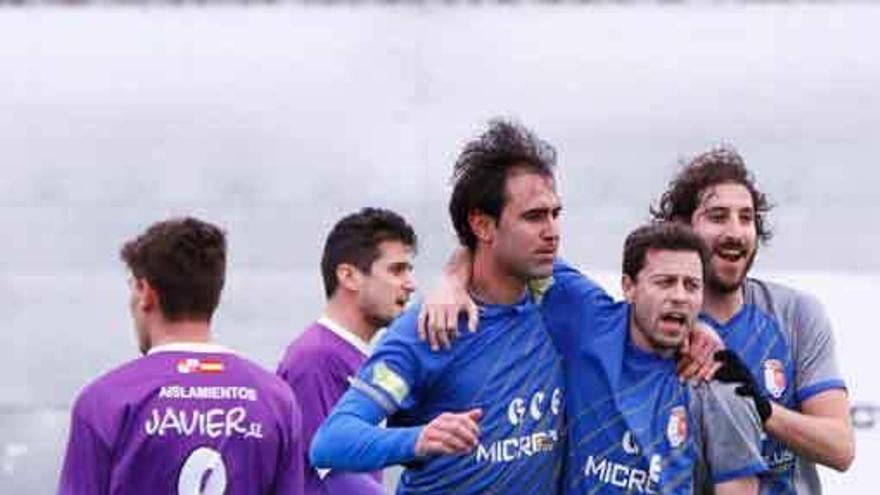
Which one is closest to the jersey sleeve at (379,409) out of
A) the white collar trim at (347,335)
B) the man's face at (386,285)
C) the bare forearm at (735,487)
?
the bare forearm at (735,487)

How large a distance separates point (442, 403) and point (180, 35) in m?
9.09

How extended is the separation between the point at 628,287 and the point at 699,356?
0.68 feet

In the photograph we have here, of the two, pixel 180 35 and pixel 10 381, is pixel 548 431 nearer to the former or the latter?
pixel 10 381

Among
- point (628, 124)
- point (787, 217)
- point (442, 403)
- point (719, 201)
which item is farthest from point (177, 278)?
point (628, 124)

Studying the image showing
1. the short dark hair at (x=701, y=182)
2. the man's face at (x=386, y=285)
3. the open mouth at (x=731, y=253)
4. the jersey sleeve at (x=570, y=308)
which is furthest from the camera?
the man's face at (x=386, y=285)

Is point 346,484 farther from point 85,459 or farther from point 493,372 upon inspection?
point 85,459

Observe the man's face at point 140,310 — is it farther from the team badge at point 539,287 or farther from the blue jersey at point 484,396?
the team badge at point 539,287

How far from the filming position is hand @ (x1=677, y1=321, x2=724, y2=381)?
4.29m

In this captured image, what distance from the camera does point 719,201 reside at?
4.62 m

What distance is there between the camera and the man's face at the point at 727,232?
456 cm

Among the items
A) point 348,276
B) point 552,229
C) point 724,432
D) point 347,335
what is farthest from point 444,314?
point 348,276

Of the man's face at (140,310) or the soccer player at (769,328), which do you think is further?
the soccer player at (769,328)

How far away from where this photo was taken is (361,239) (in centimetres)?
564

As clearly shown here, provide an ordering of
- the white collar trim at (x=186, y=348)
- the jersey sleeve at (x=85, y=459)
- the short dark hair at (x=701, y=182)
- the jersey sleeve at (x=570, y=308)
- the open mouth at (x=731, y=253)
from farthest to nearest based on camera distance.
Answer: the short dark hair at (x=701, y=182), the open mouth at (x=731, y=253), the jersey sleeve at (x=570, y=308), the white collar trim at (x=186, y=348), the jersey sleeve at (x=85, y=459)
